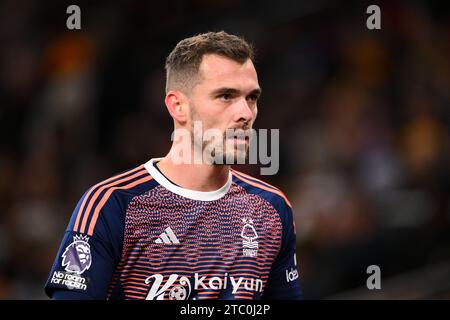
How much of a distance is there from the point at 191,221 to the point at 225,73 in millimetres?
743

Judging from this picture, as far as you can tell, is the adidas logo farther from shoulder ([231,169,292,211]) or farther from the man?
shoulder ([231,169,292,211])

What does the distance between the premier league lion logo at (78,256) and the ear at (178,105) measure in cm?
81

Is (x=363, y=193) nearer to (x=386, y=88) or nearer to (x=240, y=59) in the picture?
(x=386, y=88)

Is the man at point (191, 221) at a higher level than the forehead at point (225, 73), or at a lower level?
lower

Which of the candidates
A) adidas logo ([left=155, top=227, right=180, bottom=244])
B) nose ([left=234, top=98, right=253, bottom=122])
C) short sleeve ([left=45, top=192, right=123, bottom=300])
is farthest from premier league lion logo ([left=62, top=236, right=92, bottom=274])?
nose ([left=234, top=98, right=253, bottom=122])

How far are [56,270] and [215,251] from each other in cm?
78

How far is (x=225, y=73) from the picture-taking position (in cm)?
404

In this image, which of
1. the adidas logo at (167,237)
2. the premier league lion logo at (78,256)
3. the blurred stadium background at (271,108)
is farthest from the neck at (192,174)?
the blurred stadium background at (271,108)

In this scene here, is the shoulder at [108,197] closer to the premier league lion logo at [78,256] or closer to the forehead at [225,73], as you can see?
the premier league lion logo at [78,256]

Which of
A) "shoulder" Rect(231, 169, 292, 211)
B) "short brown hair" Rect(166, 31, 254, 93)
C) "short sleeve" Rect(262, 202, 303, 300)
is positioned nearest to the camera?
"short brown hair" Rect(166, 31, 254, 93)

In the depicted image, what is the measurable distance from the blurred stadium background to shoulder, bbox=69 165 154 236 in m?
3.65

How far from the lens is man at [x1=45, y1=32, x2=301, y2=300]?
3.80 meters

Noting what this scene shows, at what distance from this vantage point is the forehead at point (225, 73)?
403 cm

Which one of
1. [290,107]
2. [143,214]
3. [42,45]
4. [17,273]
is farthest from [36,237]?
[143,214]
